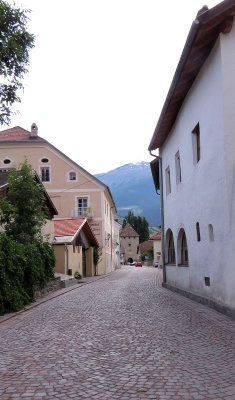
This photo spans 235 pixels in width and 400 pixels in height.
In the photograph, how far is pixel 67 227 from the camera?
29.5 meters

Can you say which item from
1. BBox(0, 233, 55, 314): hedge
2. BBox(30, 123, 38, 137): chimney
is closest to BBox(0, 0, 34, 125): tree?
BBox(0, 233, 55, 314): hedge

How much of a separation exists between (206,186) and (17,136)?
103ft

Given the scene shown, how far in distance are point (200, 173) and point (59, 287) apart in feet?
35.0

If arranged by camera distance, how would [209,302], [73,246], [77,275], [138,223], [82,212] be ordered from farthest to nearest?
1. [138,223]
2. [82,212]
3. [77,275]
4. [73,246]
5. [209,302]

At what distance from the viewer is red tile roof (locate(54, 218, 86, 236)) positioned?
2827cm

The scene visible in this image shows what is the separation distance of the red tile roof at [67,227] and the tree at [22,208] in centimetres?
1048

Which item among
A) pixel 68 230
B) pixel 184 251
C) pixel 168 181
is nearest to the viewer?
pixel 184 251

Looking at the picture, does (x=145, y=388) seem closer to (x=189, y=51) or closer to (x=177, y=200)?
(x=189, y=51)

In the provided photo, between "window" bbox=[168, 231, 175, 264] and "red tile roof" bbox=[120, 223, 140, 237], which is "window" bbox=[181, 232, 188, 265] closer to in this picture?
"window" bbox=[168, 231, 175, 264]

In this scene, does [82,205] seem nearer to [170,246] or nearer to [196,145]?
[170,246]

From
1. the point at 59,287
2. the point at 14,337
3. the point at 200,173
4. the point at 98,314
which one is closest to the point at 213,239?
the point at 200,173

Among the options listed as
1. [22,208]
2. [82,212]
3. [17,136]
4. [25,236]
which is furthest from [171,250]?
[17,136]

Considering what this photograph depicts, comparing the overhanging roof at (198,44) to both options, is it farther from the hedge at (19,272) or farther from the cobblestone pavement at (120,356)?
the hedge at (19,272)

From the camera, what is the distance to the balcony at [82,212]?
3778 centimetres
